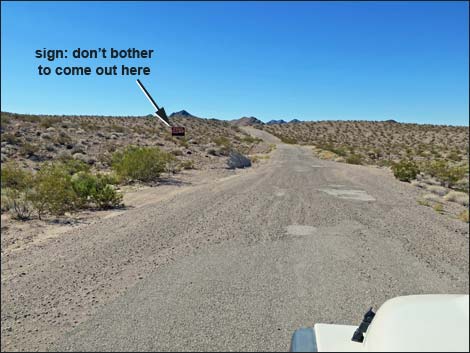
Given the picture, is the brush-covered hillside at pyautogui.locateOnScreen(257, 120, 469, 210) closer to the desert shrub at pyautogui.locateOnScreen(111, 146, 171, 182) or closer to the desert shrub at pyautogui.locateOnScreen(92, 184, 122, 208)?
the desert shrub at pyautogui.locateOnScreen(92, 184, 122, 208)

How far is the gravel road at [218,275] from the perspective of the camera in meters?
3.68

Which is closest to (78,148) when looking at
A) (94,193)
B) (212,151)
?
(212,151)

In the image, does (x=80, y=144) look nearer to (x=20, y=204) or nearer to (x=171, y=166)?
(x=171, y=166)

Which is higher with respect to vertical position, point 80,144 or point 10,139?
point 10,139

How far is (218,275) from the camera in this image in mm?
5250

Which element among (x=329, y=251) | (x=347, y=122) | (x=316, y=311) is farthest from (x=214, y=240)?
(x=347, y=122)

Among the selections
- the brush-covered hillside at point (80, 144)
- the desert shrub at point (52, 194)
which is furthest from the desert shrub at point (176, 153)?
the desert shrub at point (52, 194)

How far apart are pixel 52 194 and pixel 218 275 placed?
584 centimetres

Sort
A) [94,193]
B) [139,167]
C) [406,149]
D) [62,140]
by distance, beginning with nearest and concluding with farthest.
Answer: [94,193], [139,167], [62,140], [406,149]

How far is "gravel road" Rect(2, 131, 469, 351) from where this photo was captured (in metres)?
3.68

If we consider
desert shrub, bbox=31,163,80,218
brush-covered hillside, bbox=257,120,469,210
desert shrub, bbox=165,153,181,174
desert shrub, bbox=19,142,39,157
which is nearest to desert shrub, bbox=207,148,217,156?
desert shrub, bbox=165,153,181,174

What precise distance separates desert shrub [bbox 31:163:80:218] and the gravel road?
1589 millimetres

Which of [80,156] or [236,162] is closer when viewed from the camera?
[80,156]

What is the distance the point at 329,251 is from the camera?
643 centimetres
